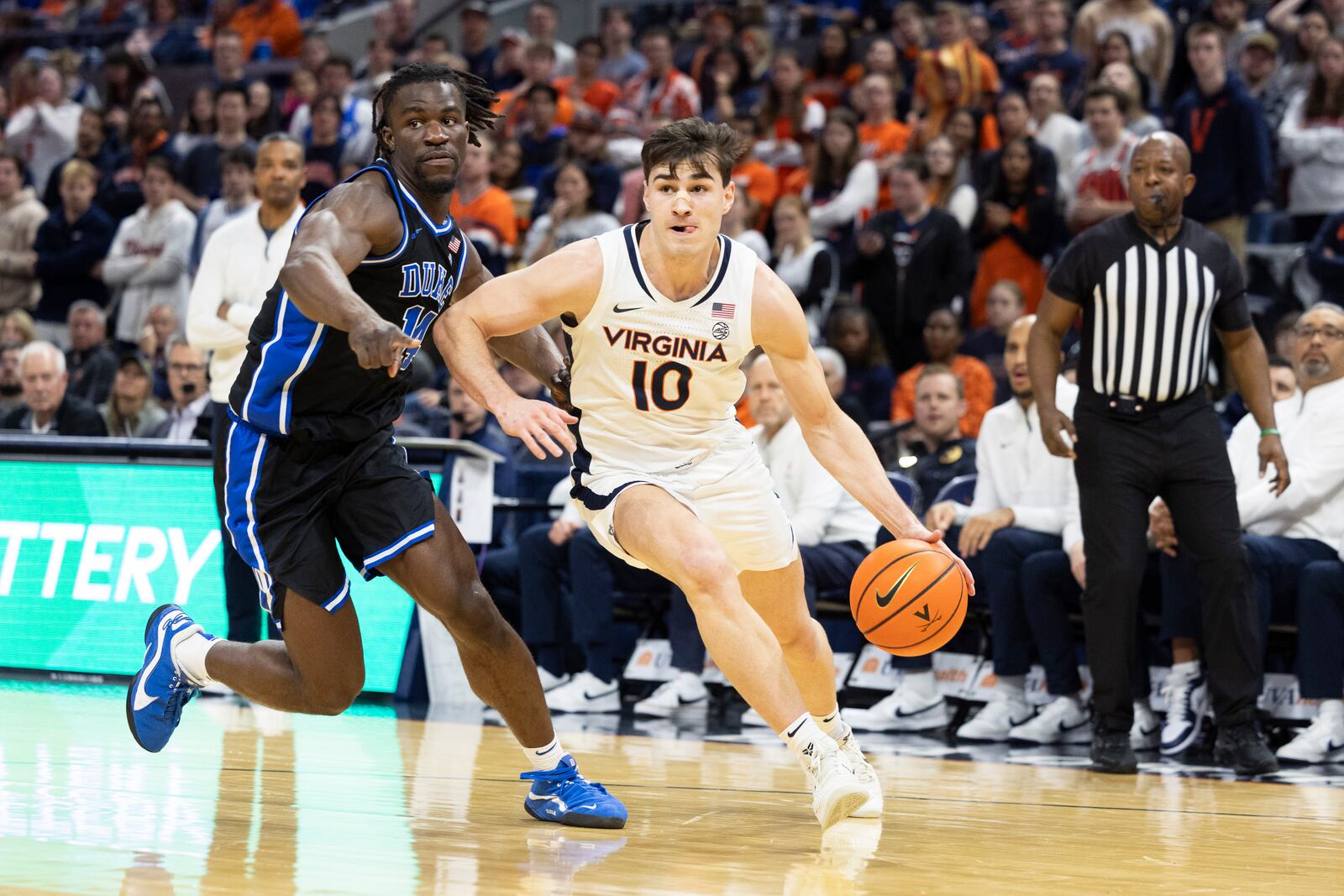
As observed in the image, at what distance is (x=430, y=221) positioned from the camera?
462 centimetres

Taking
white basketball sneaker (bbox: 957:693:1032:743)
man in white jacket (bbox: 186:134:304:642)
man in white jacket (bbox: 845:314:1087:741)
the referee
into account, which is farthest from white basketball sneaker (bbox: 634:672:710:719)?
the referee

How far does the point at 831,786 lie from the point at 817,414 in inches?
42.1

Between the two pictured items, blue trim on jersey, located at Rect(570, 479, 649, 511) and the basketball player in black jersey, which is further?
blue trim on jersey, located at Rect(570, 479, 649, 511)

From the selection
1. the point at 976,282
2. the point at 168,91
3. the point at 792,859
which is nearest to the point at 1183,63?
the point at 976,282

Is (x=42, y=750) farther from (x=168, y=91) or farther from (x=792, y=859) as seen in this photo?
(x=168, y=91)

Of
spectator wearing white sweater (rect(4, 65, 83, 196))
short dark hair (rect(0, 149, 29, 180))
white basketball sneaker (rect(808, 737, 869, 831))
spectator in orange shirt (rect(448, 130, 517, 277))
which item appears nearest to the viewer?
white basketball sneaker (rect(808, 737, 869, 831))

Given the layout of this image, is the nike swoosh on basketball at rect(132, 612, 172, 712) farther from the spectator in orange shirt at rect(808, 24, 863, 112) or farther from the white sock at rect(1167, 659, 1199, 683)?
the spectator in orange shirt at rect(808, 24, 863, 112)

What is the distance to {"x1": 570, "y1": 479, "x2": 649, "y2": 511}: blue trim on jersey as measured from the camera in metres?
4.71

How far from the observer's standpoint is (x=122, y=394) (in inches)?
397

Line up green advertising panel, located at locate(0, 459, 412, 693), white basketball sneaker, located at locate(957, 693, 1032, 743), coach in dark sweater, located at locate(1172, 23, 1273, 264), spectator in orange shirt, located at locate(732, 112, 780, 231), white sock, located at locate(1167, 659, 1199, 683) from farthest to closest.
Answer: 1. spectator in orange shirt, located at locate(732, 112, 780, 231)
2. coach in dark sweater, located at locate(1172, 23, 1273, 264)
3. green advertising panel, located at locate(0, 459, 412, 693)
4. white basketball sneaker, located at locate(957, 693, 1032, 743)
5. white sock, located at locate(1167, 659, 1199, 683)

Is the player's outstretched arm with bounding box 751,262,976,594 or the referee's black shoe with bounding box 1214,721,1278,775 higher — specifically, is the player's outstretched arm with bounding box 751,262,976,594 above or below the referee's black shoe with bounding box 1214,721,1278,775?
above

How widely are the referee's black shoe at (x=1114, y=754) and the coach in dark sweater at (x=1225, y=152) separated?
14.5ft

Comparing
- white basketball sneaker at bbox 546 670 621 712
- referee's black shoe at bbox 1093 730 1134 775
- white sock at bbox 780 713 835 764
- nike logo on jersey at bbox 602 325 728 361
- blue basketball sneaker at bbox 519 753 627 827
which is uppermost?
nike logo on jersey at bbox 602 325 728 361

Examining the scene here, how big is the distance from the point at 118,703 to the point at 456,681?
1.55 meters
